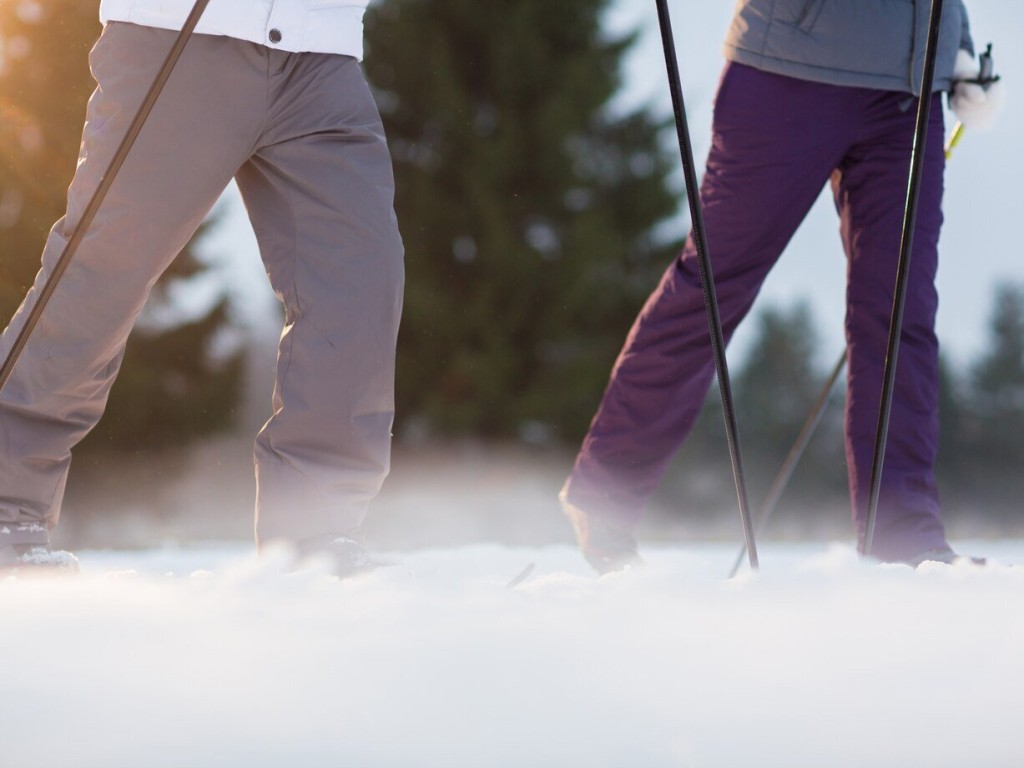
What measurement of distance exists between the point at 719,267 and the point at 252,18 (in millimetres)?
830

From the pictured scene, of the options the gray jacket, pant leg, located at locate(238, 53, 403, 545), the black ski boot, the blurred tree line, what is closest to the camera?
the black ski boot

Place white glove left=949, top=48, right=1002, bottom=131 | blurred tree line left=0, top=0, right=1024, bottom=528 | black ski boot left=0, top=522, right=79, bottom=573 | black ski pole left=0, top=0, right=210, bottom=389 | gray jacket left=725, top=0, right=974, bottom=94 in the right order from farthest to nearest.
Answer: blurred tree line left=0, top=0, right=1024, bottom=528
white glove left=949, top=48, right=1002, bottom=131
gray jacket left=725, top=0, right=974, bottom=94
black ski boot left=0, top=522, right=79, bottom=573
black ski pole left=0, top=0, right=210, bottom=389

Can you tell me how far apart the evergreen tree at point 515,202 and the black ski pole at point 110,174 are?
385 inches

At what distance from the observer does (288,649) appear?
823mm

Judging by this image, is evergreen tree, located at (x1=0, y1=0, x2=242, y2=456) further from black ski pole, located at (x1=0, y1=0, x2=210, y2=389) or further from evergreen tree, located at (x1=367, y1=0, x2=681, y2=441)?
black ski pole, located at (x1=0, y1=0, x2=210, y2=389)

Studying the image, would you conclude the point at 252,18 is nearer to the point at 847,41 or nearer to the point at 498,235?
the point at 847,41

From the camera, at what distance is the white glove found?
1.89 meters

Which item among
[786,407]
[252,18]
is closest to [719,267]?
[252,18]

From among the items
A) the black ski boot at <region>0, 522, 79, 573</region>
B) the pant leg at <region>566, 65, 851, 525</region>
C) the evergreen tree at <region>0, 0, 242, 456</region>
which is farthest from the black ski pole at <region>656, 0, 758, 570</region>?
the evergreen tree at <region>0, 0, 242, 456</region>

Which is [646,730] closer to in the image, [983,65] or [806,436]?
[806,436]

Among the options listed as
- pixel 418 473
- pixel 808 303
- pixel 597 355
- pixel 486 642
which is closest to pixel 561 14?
pixel 597 355

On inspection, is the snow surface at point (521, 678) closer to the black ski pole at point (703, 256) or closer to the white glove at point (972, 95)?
the black ski pole at point (703, 256)

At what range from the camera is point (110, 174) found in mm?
1206

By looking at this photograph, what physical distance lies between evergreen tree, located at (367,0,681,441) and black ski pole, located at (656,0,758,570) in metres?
9.79
